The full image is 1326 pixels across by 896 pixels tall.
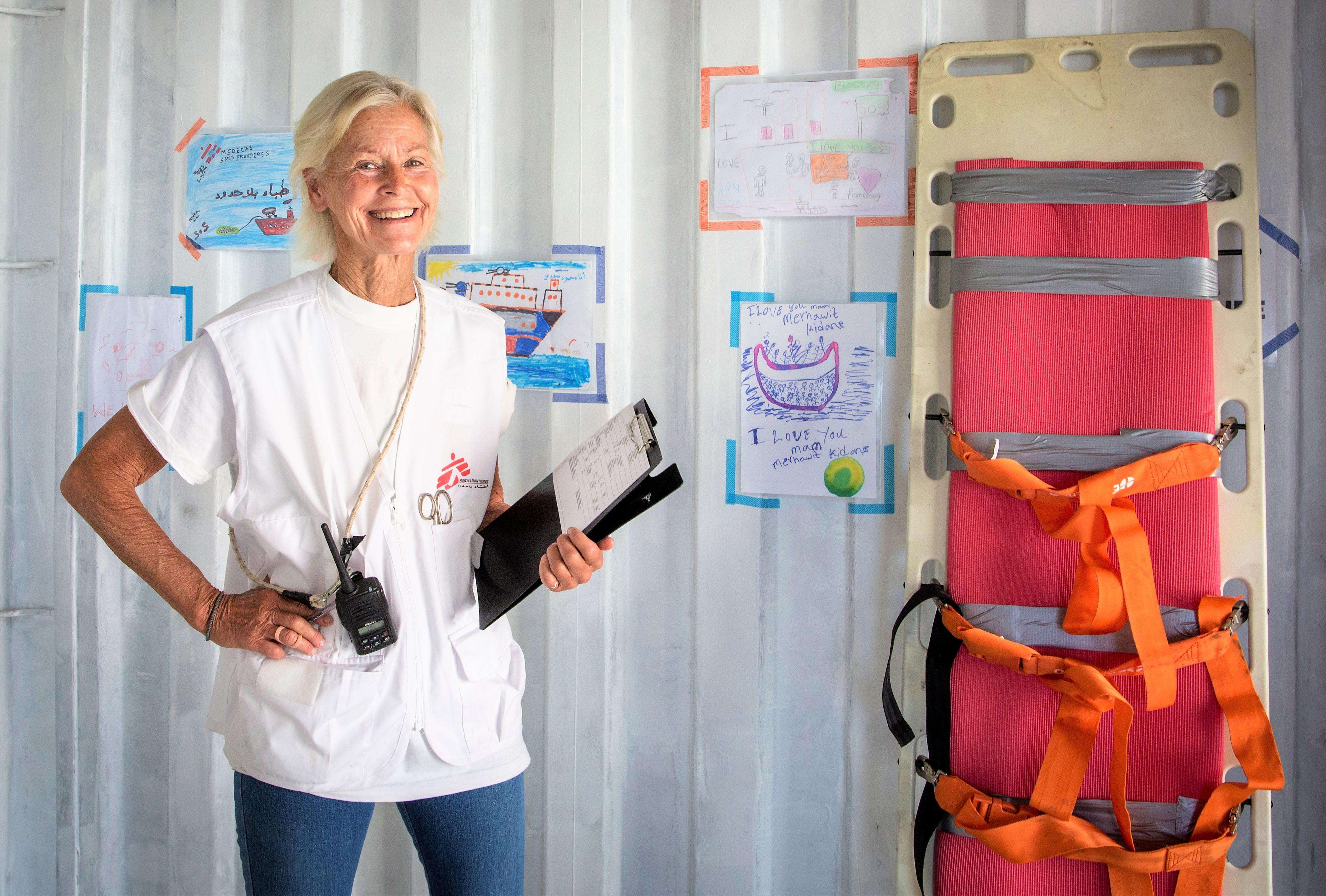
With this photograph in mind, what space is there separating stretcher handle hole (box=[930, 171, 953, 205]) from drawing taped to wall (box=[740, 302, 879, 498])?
245 mm

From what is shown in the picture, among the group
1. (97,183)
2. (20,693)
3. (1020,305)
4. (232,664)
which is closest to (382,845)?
(232,664)

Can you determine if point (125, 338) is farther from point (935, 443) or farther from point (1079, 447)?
point (1079, 447)

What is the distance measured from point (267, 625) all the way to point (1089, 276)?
154cm

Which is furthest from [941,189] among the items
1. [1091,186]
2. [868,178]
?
[1091,186]

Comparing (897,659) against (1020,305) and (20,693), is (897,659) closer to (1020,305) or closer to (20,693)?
(1020,305)

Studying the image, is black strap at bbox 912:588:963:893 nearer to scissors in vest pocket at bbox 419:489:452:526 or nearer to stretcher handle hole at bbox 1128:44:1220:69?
scissors in vest pocket at bbox 419:489:452:526

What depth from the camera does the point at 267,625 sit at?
1119mm

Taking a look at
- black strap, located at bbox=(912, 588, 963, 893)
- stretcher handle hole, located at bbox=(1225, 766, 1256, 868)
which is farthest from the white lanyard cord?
stretcher handle hole, located at bbox=(1225, 766, 1256, 868)

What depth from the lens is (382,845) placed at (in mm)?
1848

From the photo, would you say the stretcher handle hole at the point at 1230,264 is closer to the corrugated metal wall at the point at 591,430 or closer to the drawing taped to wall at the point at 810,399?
the corrugated metal wall at the point at 591,430

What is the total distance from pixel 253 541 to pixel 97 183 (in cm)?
129

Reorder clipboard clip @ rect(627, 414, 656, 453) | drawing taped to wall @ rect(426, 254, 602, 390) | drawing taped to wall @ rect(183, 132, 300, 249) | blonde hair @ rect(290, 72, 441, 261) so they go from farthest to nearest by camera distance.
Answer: drawing taped to wall @ rect(183, 132, 300, 249), drawing taped to wall @ rect(426, 254, 602, 390), blonde hair @ rect(290, 72, 441, 261), clipboard clip @ rect(627, 414, 656, 453)

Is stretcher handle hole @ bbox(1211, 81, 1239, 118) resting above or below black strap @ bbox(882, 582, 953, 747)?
above

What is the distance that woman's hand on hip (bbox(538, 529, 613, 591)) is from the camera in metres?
1.12
